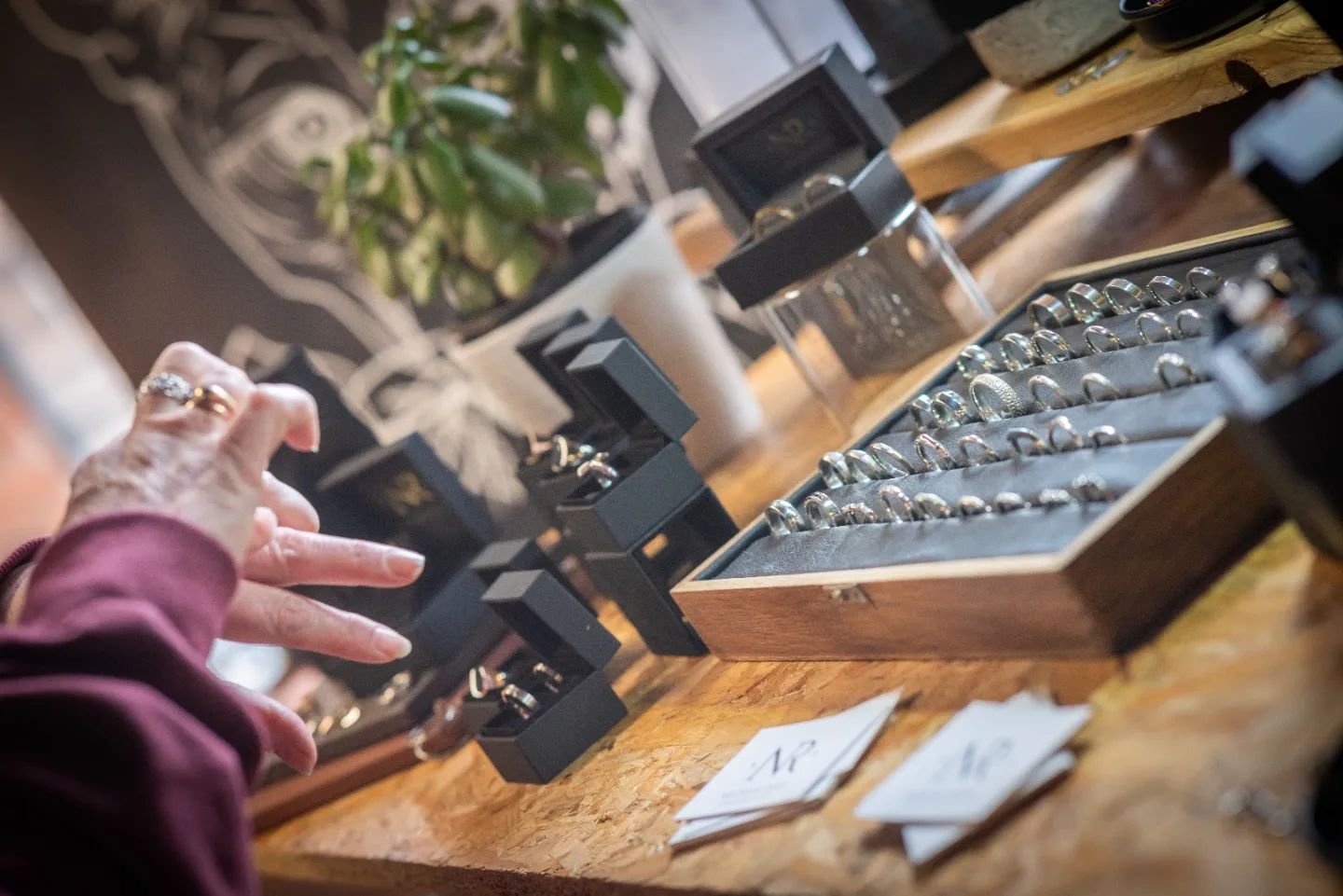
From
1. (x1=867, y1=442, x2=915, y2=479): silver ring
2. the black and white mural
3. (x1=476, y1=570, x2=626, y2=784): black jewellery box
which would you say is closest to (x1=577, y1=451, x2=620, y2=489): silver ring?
(x1=476, y1=570, x2=626, y2=784): black jewellery box

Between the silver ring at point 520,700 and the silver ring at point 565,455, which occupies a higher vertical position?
the silver ring at point 565,455

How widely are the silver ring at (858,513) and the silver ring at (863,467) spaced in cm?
5

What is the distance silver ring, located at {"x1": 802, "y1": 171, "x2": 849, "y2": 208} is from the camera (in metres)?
1.70

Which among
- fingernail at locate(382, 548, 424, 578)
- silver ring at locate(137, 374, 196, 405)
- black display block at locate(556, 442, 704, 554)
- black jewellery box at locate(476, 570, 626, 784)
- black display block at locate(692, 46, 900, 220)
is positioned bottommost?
black jewellery box at locate(476, 570, 626, 784)

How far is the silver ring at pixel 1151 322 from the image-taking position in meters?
1.19

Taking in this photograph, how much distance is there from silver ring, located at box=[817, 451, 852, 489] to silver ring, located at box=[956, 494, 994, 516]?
24 cm

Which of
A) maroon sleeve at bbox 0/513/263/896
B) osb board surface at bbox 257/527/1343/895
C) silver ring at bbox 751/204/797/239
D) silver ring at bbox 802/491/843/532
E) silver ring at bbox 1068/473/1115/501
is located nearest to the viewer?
osb board surface at bbox 257/527/1343/895

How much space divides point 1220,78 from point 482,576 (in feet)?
3.37

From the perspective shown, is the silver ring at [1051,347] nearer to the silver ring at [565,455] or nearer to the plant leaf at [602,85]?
the silver ring at [565,455]

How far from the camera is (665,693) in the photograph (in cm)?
150

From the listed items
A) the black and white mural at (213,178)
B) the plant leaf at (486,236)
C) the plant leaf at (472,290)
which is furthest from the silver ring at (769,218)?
the black and white mural at (213,178)

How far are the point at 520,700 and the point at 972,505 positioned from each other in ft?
A: 2.02

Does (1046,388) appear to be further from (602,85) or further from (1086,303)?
(602,85)

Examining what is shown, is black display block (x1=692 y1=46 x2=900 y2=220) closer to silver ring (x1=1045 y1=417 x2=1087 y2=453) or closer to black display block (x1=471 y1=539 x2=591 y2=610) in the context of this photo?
black display block (x1=471 y1=539 x2=591 y2=610)
